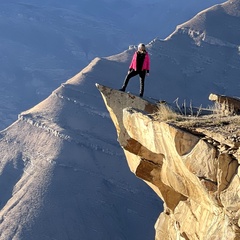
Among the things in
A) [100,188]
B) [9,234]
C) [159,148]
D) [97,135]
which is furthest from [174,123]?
[97,135]

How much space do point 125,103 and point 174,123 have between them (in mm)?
4307

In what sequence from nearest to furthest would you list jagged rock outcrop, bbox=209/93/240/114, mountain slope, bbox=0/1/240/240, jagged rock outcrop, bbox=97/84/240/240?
jagged rock outcrop, bbox=97/84/240/240 → jagged rock outcrop, bbox=209/93/240/114 → mountain slope, bbox=0/1/240/240

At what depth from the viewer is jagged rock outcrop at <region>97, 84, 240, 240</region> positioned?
1338 cm

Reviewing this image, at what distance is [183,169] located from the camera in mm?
15242

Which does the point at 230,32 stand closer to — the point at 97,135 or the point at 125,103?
the point at 97,135

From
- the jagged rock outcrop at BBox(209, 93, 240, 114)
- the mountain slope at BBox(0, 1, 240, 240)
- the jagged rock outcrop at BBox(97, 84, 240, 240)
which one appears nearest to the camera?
the jagged rock outcrop at BBox(97, 84, 240, 240)

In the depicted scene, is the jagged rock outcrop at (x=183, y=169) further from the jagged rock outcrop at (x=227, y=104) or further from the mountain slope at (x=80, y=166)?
the mountain slope at (x=80, y=166)

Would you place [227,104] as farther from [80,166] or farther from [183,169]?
[80,166]

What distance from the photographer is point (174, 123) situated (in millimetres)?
15828

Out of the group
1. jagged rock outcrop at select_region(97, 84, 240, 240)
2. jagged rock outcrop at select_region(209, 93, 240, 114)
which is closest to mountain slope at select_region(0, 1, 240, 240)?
jagged rock outcrop at select_region(97, 84, 240, 240)

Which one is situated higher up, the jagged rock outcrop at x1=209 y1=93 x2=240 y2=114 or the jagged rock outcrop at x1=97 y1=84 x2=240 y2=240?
the jagged rock outcrop at x1=209 y1=93 x2=240 y2=114

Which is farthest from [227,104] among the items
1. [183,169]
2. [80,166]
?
[80,166]

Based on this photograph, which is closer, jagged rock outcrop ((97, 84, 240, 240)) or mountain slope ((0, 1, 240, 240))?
jagged rock outcrop ((97, 84, 240, 240))

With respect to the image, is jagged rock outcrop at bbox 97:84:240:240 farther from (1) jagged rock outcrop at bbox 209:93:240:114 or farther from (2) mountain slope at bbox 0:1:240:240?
(2) mountain slope at bbox 0:1:240:240
